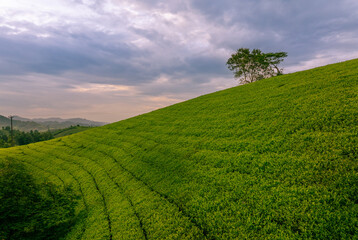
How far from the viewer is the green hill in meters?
4.71

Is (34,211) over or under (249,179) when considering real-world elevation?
under

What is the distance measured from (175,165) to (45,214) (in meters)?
6.79

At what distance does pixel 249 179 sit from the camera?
256 inches

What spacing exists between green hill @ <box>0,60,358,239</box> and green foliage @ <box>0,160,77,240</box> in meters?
0.73

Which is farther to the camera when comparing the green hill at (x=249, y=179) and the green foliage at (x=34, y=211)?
the green foliage at (x=34, y=211)

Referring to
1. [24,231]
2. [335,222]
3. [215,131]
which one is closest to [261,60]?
[215,131]

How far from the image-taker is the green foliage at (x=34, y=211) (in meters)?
7.27

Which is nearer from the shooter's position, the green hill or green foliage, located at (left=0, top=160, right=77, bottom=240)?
the green hill

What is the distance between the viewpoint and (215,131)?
39.0 ft

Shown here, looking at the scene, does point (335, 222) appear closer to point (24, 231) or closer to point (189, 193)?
point (189, 193)

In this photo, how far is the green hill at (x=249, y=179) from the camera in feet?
15.4

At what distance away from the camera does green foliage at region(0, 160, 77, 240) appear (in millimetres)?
7270

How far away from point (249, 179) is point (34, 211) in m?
10.2

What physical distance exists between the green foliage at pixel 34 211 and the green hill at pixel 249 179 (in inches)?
28.8
